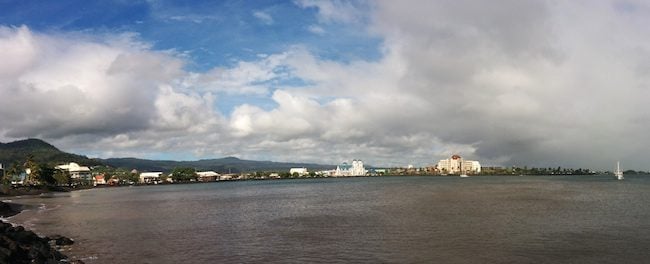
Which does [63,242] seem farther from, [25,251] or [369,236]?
[369,236]

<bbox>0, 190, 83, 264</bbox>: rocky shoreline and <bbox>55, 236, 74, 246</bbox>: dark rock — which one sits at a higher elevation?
<bbox>0, 190, 83, 264</bbox>: rocky shoreline

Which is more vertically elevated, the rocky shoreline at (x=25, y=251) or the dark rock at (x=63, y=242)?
the rocky shoreline at (x=25, y=251)

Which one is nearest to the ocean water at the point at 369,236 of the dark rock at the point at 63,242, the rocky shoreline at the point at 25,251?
the dark rock at the point at 63,242

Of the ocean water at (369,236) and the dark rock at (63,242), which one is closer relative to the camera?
the ocean water at (369,236)

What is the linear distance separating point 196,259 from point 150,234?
59.7ft

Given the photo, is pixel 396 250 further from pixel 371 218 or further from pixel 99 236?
pixel 99 236

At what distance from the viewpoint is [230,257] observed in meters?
41.2

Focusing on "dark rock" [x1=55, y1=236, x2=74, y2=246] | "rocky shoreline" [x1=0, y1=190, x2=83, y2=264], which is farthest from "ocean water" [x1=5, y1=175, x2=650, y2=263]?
"rocky shoreline" [x1=0, y1=190, x2=83, y2=264]

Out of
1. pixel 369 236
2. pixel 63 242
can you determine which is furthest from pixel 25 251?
pixel 369 236

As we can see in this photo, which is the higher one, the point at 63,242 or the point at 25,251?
the point at 25,251

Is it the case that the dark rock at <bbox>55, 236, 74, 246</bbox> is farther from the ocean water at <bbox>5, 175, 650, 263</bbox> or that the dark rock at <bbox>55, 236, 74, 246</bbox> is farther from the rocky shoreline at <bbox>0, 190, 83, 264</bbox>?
the ocean water at <bbox>5, 175, 650, 263</bbox>

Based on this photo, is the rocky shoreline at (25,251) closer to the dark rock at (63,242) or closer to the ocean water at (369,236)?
the dark rock at (63,242)

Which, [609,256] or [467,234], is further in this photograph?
[467,234]

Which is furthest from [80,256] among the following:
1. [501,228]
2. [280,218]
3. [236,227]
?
[501,228]
